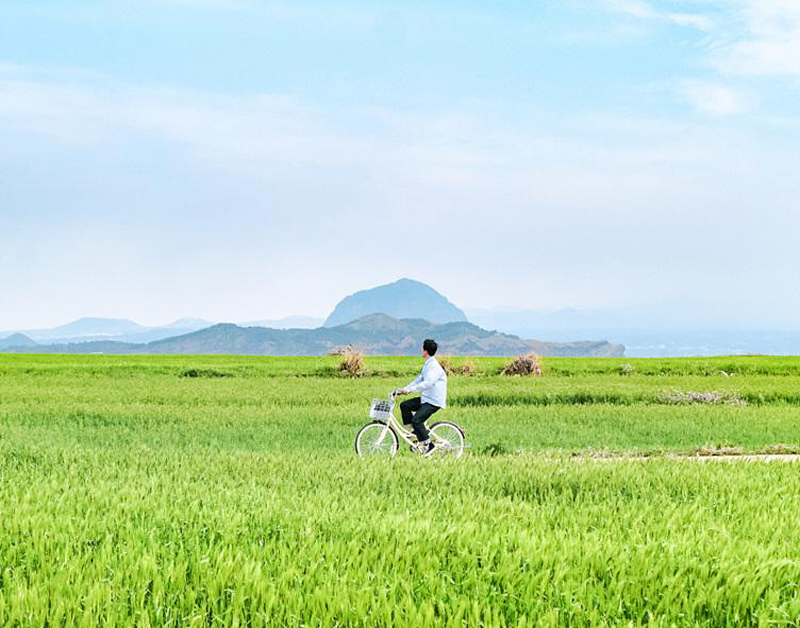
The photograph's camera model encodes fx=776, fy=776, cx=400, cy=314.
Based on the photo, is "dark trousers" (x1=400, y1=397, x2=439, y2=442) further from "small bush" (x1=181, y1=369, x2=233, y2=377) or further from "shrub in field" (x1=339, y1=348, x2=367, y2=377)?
"small bush" (x1=181, y1=369, x2=233, y2=377)

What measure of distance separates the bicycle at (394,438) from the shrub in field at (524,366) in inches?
1185

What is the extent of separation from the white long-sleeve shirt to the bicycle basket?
0.62 metres

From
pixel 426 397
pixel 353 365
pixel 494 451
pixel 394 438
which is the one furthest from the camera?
pixel 353 365

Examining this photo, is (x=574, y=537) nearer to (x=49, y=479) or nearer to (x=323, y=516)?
(x=323, y=516)

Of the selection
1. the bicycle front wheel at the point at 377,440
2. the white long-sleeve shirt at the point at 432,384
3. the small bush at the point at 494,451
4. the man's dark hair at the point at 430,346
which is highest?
the man's dark hair at the point at 430,346

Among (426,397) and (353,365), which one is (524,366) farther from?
(426,397)

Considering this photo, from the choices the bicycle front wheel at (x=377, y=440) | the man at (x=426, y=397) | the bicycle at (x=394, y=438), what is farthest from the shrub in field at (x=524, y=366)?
the man at (x=426, y=397)

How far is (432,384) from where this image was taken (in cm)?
1508

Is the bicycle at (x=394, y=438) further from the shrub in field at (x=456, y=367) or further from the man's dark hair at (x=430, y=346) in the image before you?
the shrub in field at (x=456, y=367)

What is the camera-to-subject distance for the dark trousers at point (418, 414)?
1545 cm

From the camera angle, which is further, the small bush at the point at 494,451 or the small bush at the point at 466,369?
the small bush at the point at 466,369

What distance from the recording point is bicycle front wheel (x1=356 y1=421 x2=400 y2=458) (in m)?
15.6

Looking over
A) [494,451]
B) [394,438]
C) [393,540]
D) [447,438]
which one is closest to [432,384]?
[394,438]

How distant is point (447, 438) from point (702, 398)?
18801 mm
